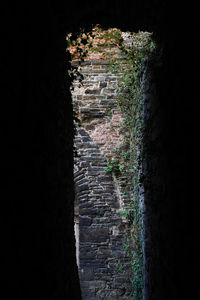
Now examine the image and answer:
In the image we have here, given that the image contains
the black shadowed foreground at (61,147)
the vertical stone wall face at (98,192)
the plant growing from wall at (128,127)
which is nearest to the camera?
the black shadowed foreground at (61,147)

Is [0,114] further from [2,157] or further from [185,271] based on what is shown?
[185,271]

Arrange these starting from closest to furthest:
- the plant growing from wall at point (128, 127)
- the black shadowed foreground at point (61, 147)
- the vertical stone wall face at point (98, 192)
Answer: the black shadowed foreground at point (61, 147)
the plant growing from wall at point (128, 127)
the vertical stone wall face at point (98, 192)

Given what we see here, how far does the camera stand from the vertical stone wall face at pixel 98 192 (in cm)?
498

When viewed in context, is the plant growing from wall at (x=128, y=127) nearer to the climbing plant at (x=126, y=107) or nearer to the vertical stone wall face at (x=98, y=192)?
the climbing plant at (x=126, y=107)

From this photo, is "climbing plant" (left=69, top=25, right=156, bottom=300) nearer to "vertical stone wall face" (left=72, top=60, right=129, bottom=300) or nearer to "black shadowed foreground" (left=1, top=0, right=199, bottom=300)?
"vertical stone wall face" (left=72, top=60, right=129, bottom=300)

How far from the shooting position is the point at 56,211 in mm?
1972

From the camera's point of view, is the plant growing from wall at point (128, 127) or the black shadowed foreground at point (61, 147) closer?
the black shadowed foreground at point (61, 147)

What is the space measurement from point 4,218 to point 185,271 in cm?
124

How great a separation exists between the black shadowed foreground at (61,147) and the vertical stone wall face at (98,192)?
7.02 feet

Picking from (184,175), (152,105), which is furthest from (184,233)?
(152,105)

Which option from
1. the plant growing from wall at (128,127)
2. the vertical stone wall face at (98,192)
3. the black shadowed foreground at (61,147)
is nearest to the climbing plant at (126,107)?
the plant growing from wall at (128,127)

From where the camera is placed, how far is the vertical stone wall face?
16.3 ft

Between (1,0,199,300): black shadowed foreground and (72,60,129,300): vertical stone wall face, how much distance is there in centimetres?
214

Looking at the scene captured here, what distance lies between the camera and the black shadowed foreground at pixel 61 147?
3.78ft
